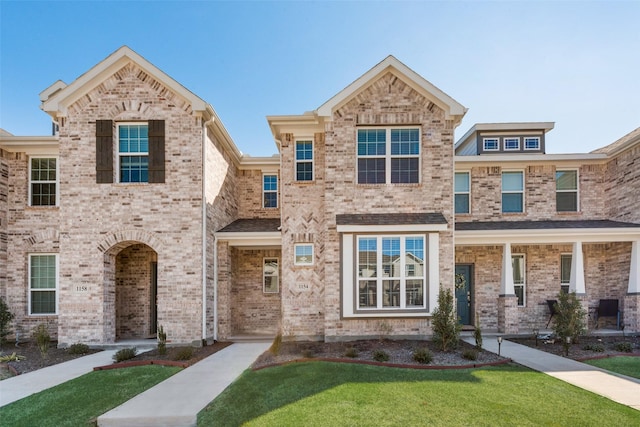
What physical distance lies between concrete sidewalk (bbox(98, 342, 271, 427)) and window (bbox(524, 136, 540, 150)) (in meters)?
13.4

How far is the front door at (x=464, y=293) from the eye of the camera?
13383 mm

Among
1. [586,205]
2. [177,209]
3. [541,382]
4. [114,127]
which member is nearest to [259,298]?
[177,209]

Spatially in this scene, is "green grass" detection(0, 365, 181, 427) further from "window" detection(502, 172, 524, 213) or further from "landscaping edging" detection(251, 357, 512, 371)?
"window" detection(502, 172, 524, 213)

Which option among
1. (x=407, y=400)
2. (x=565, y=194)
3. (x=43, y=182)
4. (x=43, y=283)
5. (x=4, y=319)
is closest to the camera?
(x=407, y=400)

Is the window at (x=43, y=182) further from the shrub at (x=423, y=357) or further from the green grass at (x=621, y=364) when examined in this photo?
the green grass at (x=621, y=364)

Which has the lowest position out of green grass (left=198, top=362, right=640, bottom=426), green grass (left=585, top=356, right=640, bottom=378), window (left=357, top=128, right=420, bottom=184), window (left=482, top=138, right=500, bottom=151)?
green grass (left=585, top=356, right=640, bottom=378)

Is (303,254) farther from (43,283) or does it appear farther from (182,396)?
(43,283)

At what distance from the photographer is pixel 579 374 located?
7.56 metres

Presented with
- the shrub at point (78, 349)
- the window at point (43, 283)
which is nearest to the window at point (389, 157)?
the shrub at point (78, 349)

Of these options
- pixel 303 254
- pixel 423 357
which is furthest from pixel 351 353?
pixel 303 254

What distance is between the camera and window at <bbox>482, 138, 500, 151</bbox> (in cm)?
1511

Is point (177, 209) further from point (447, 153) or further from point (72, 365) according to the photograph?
point (447, 153)

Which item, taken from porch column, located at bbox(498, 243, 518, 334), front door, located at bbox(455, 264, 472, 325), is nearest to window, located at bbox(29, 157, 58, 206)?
front door, located at bbox(455, 264, 472, 325)

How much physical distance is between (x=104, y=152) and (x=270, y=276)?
7.01 meters
